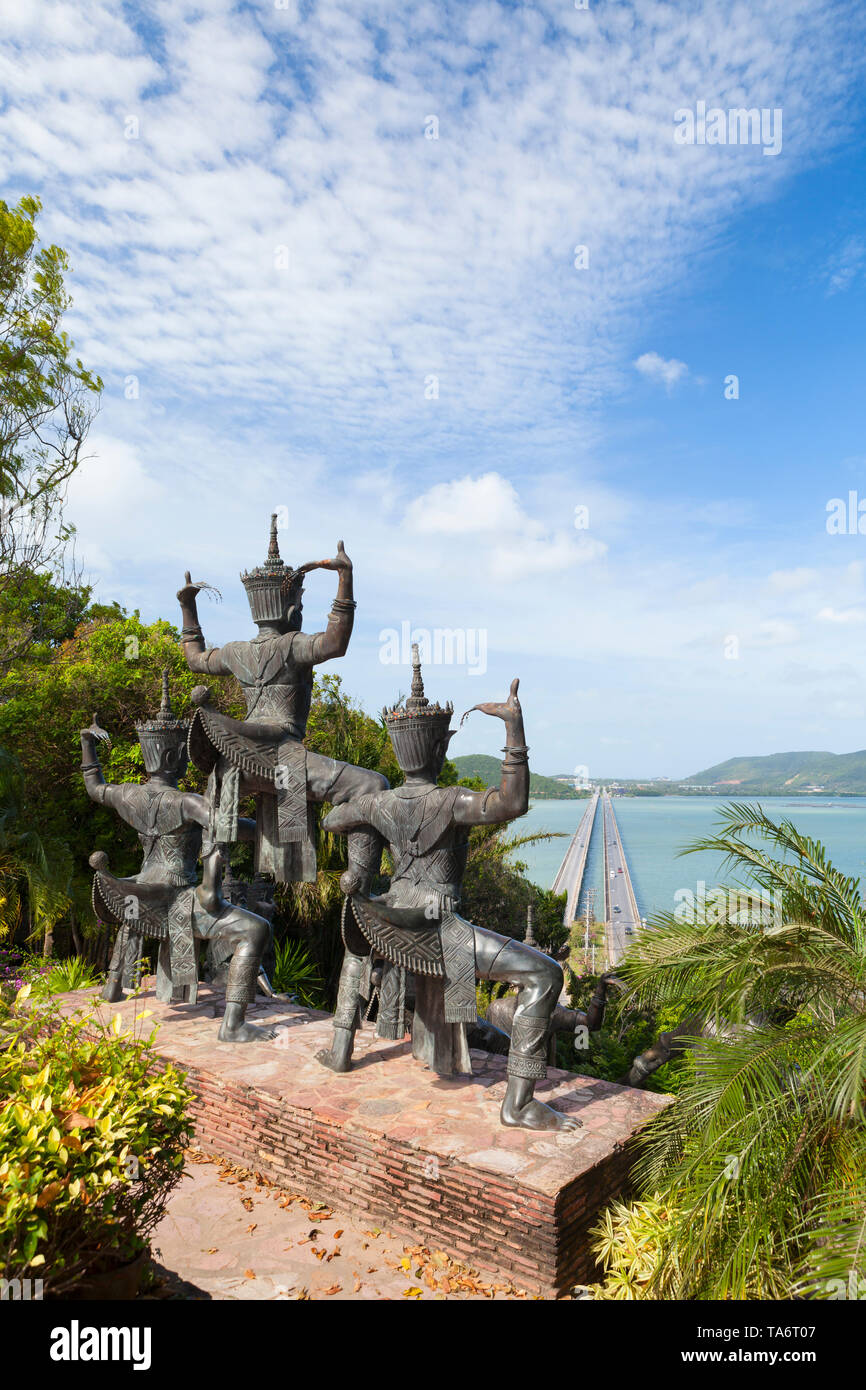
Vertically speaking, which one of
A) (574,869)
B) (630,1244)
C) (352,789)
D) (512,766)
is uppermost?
(512,766)

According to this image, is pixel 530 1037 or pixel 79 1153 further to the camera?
pixel 530 1037

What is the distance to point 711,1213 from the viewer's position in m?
3.44

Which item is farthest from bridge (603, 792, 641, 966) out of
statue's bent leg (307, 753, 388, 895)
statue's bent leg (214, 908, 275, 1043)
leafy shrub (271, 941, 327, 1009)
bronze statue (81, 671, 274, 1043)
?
statue's bent leg (307, 753, 388, 895)

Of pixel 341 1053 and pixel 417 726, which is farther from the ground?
pixel 417 726

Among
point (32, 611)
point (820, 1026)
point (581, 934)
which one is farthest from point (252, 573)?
point (581, 934)

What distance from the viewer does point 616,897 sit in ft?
157

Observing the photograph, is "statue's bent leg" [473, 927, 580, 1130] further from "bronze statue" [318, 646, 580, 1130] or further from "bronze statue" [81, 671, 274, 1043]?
"bronze statue" [81, 671, 274, 1043]

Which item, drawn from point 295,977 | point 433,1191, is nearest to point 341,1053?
point 433,1191

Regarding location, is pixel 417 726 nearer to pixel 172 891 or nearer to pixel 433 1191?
pixel 433 1191

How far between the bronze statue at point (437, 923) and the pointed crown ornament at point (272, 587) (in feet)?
4.97

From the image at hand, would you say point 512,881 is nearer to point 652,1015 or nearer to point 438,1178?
point 652,1015

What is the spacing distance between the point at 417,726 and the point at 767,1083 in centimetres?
304

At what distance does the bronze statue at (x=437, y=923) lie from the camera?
496 cm

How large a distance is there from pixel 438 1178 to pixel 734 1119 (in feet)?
5.92
